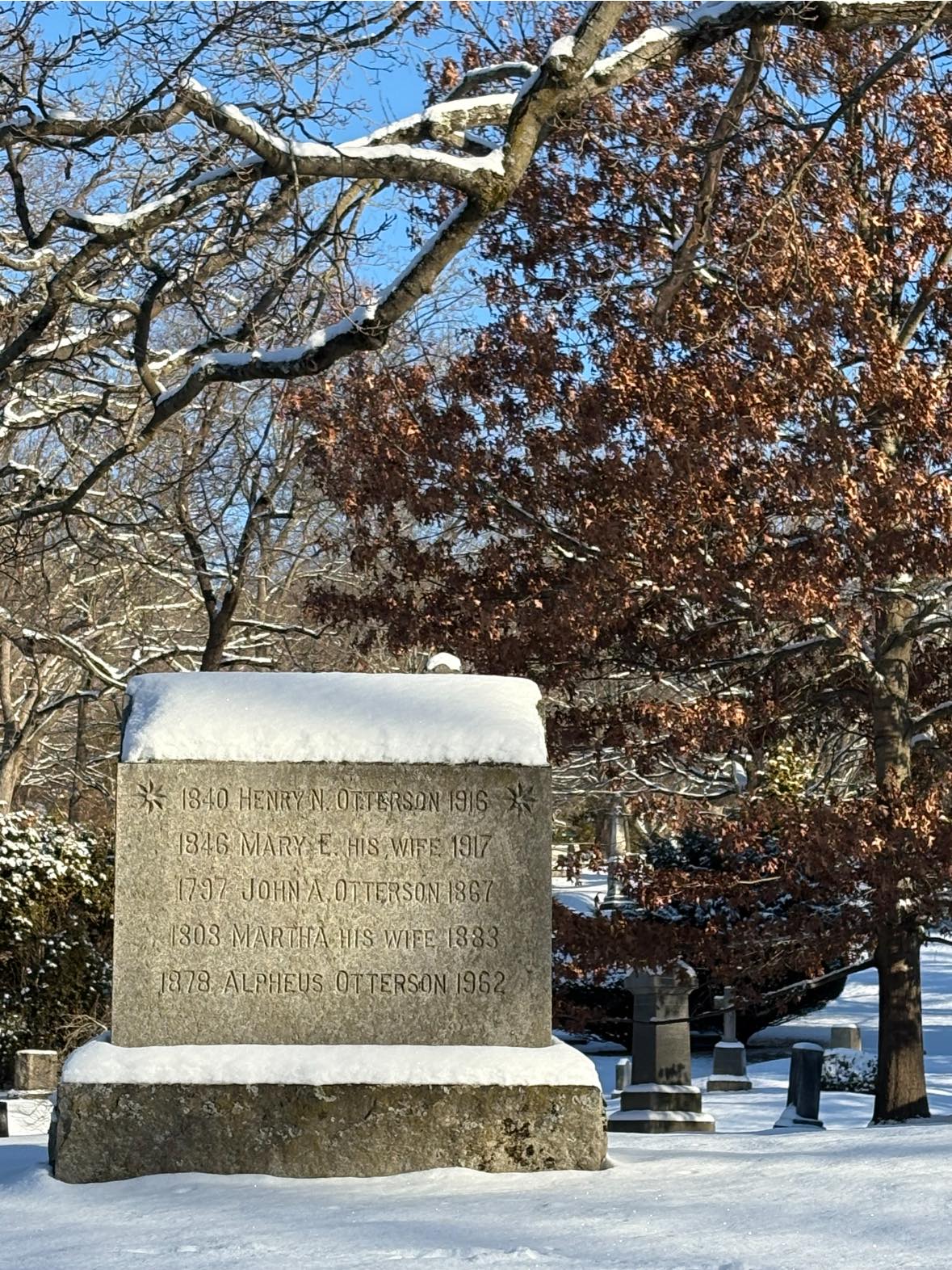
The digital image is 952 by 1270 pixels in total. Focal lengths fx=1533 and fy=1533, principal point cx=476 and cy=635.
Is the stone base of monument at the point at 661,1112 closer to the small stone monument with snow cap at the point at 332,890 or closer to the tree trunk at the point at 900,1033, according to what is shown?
the tree trunk at the point at 900,1033

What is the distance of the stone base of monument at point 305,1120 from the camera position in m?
5.59

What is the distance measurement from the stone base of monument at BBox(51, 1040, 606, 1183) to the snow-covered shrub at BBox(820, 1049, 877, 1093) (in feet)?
34.2

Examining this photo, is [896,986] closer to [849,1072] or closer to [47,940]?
[849,1072]

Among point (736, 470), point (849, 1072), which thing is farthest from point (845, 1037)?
point (736, 470)

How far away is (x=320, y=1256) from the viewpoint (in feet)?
13.9

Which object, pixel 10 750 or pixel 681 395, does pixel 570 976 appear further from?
pixel 10 750

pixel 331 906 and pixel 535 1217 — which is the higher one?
pixel 331 906

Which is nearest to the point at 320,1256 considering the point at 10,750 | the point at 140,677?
the point at 140,677

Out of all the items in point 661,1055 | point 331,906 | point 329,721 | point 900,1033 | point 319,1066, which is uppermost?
point 329,721

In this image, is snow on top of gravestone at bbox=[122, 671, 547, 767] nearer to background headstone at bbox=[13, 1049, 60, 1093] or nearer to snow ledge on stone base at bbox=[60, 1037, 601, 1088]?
snow ledge on stone base at bbox=[60, 1037, 601, 1088]

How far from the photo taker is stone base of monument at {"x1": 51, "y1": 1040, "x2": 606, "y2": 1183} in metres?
5.59

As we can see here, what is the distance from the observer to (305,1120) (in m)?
5.60

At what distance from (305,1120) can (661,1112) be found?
20.0 feet

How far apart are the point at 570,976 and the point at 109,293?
19.7 feet
